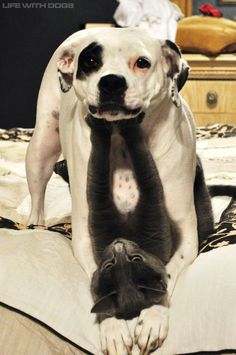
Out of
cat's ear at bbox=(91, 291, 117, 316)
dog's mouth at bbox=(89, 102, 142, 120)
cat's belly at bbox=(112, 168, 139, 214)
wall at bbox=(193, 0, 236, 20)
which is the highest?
dog's mouth at bbox=(89, 102, 142, 120)

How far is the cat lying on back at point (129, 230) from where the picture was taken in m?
1.24

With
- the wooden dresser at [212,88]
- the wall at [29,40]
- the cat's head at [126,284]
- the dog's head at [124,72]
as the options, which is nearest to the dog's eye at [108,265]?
the cat's head at [126,284]

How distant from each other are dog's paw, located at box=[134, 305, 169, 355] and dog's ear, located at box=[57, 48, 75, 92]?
0.48 metres

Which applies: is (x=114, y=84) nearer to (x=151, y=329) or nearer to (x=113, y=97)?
(x=113, y=97)

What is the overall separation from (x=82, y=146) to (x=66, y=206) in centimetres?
62

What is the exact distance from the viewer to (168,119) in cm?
138

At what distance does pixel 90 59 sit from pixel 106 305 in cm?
44

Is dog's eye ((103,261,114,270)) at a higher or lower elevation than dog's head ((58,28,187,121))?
lower

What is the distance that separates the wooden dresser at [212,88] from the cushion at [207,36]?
1.7 inches

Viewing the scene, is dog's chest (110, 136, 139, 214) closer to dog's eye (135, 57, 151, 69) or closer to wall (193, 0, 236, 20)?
dog's eye (135, 57, 151, 69)

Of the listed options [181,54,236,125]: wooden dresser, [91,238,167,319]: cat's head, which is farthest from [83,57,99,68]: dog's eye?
[181,54,236,125]: wooden dresser

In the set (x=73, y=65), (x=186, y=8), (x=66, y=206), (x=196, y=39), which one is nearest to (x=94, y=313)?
(x=73, y=65)

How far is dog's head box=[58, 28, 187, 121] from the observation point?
4.04 ft

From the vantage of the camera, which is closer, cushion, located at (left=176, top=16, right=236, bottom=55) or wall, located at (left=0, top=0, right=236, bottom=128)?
cushion, located at (left=176, top=16, right=236, bottom=55)
